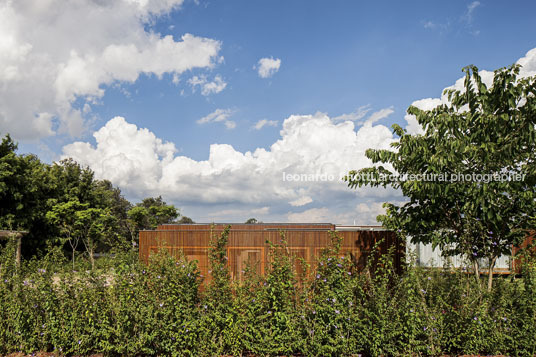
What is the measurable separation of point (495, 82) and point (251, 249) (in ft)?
26.5

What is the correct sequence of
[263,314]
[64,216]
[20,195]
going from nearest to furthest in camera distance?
[263,314]
[20,195]
[64,216]

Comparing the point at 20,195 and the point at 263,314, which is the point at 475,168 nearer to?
the point at 263,314

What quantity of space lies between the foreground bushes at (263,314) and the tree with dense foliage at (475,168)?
1.01 metres

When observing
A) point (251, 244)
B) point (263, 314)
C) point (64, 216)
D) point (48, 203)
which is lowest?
point (263, 314)

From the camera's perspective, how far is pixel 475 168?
5.50 meters

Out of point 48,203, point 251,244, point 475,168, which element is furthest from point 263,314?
point 48,203

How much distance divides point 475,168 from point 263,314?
13.6ft

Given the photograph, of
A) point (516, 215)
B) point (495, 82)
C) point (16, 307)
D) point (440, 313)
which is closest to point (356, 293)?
point (440, 313)

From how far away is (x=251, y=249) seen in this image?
11.1 metres

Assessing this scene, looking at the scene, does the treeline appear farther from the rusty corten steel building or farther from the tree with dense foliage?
the tree with dense foliage

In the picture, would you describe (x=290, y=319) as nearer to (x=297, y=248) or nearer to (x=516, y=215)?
(x=516, y=215)

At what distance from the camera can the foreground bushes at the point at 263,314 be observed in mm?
3926

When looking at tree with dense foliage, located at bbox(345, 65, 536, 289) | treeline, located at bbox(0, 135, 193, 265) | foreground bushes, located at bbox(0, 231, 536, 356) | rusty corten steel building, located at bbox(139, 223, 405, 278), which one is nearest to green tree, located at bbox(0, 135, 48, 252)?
treeline, located at bbox(0, 135, 193, 265)

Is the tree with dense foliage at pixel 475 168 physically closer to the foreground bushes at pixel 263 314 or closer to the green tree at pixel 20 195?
the foreground bushes at pixel 263 314
